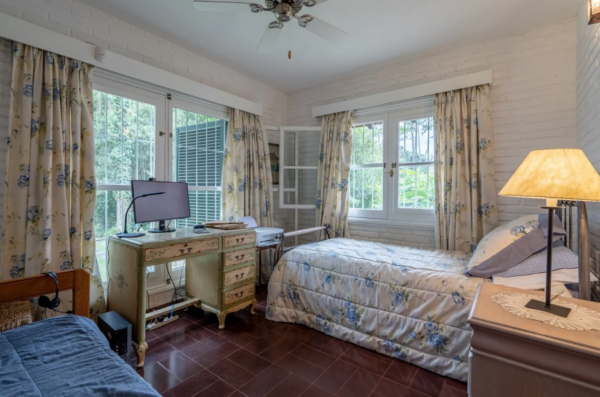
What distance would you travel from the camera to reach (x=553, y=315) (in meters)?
0.98

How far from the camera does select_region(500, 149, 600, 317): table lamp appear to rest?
0.93m

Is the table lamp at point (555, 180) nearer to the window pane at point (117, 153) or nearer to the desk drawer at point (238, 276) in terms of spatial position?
the desk drawer at point (238, 276)

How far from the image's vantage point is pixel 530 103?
249 centimetres

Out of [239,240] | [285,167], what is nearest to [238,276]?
[239,240]

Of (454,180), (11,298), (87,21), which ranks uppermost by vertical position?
(87,21)

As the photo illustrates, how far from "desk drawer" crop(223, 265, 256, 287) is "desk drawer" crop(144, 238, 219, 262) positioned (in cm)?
29

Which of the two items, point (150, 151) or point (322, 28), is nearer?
point (322, 28)

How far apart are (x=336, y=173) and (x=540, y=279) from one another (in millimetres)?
2293

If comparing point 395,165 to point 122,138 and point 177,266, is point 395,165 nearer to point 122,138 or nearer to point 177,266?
point 177,266

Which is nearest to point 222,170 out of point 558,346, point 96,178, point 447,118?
point 96,178

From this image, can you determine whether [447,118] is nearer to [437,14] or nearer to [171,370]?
[437,14]

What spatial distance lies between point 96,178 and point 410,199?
309 cm

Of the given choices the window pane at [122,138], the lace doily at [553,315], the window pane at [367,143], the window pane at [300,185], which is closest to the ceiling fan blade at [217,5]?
the window pane at [122,138]

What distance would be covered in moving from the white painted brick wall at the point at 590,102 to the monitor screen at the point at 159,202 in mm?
2927
